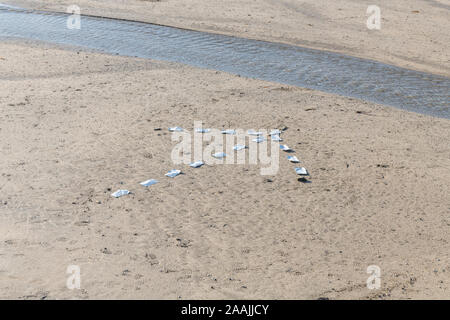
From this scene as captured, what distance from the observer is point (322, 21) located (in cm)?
1489

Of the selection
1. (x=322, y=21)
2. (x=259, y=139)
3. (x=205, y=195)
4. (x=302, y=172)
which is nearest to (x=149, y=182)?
(x=205, y=195)

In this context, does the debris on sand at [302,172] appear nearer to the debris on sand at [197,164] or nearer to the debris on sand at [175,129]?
the debris on sand at [197,164]

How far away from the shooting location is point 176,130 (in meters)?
7.45

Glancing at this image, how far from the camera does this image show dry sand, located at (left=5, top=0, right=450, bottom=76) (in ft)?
41.8

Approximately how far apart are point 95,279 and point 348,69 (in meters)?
8.39

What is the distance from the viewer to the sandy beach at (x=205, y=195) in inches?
177

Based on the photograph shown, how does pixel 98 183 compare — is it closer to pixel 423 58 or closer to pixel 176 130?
pixel 176 130

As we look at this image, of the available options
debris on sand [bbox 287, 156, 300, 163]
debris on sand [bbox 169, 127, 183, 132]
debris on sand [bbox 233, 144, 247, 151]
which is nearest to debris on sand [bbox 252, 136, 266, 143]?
debris on sand [bbox 233, 144, 247, 151]

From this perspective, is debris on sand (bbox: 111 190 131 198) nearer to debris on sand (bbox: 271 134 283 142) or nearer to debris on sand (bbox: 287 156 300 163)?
debris on sand (bbox: 287 156 300 163)

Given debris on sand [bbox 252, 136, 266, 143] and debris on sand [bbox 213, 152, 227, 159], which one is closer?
debris on sand [bbox 213, 152, 227, 159]

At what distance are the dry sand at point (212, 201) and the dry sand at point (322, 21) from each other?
4.24 m

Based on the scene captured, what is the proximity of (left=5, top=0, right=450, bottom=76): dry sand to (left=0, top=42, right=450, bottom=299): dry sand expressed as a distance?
4.24 meters

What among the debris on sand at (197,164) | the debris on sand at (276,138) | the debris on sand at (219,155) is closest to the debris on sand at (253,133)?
the debris on sand at (276,138)

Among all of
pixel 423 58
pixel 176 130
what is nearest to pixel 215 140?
pixel 176 130
